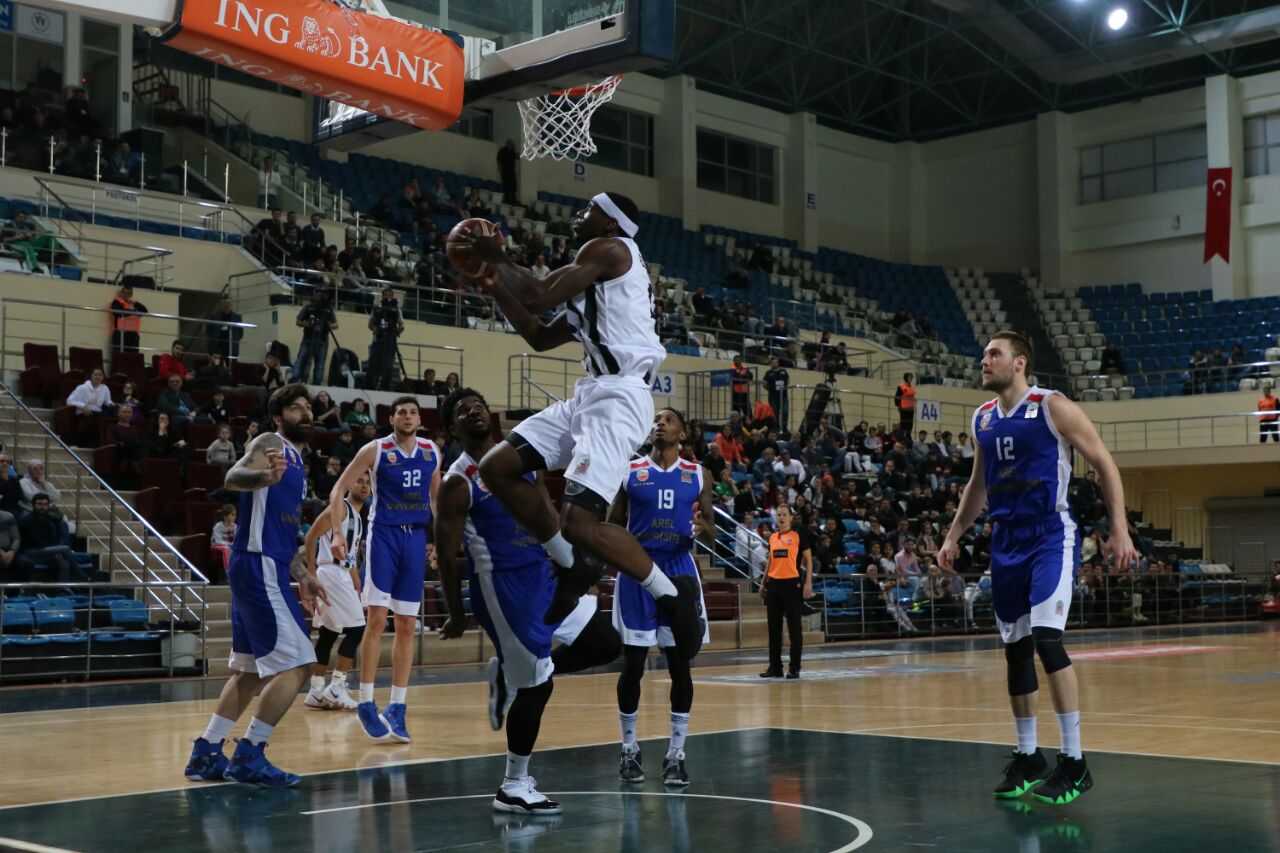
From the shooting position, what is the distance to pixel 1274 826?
594 centimetres

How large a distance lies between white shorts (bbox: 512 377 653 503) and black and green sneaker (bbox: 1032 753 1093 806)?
96.1 inches

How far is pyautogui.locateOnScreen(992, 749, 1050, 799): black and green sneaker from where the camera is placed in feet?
22.4

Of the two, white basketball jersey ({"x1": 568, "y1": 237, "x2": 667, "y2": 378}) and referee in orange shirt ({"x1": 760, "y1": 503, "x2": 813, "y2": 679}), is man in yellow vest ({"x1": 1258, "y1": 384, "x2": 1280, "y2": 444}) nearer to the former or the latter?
referee in orange shirt ({"x1": 760, "y1": 503, "x2": 813, "y2": 679})

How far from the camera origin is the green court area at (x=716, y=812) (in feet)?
19.0

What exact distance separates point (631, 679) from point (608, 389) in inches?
83.5

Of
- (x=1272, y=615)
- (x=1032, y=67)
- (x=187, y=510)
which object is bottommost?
(x=1272, y=615)

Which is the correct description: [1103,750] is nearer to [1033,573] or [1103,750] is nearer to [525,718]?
[1033,573]

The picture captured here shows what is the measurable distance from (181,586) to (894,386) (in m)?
22.3

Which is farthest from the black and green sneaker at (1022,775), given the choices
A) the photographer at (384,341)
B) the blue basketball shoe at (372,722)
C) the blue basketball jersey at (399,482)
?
the photographer at (384,341)

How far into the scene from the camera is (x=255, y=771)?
7.39 meters

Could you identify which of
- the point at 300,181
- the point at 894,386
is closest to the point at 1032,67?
the point at 894,386

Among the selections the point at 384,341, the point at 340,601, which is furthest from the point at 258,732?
the point at 384,341

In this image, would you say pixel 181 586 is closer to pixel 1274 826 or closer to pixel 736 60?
pixel 1274 826

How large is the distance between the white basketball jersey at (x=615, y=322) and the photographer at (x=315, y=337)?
49.6ft
